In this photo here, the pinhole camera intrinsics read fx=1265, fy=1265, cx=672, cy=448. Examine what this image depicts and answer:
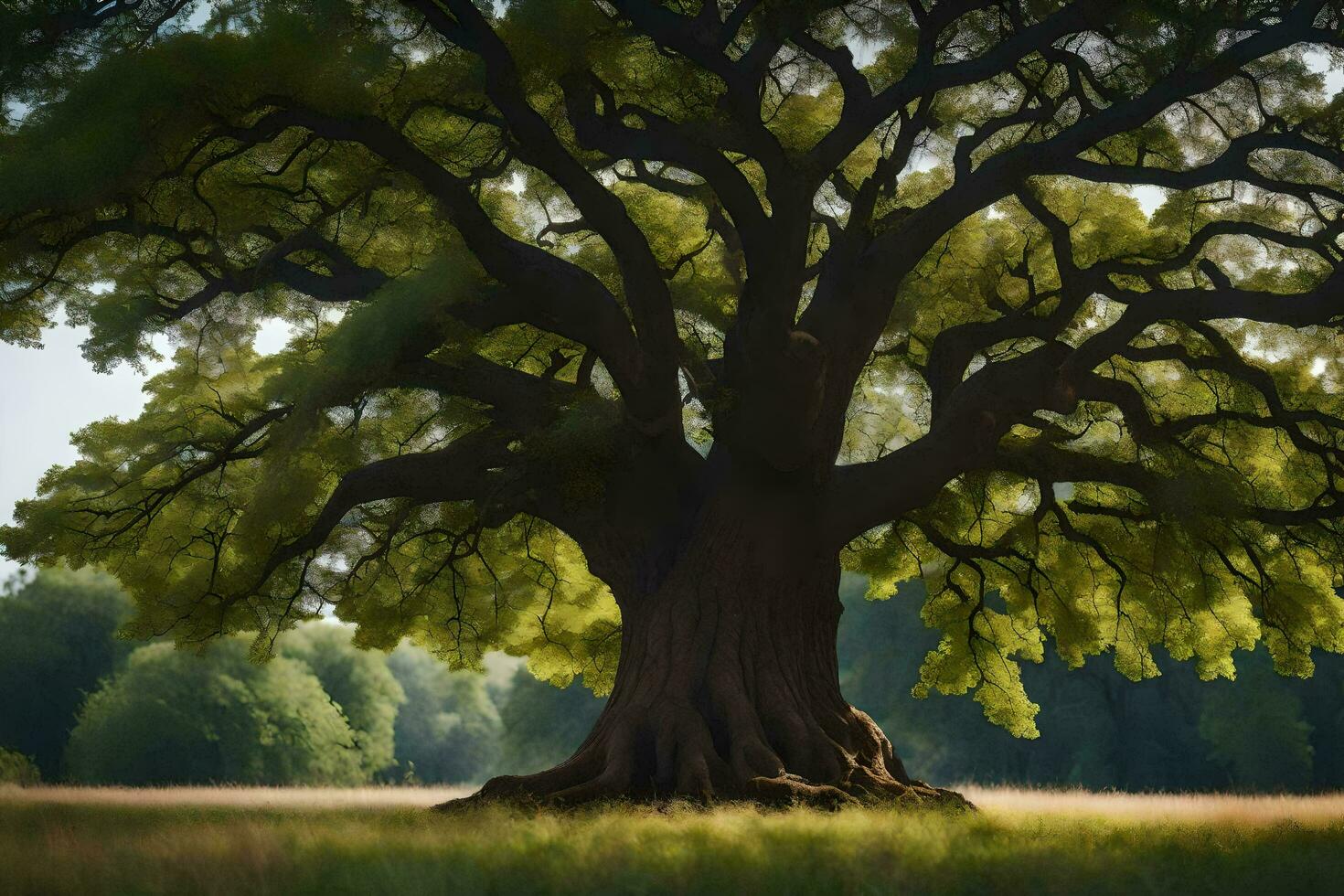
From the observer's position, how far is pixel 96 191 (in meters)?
9.58

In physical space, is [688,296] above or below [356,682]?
above

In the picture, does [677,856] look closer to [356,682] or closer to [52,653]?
[52,653]

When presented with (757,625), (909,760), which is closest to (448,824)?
(757,625)

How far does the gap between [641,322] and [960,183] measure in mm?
3298

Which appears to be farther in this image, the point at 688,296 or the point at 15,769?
the point at 15,769

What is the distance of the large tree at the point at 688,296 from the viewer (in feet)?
34.8

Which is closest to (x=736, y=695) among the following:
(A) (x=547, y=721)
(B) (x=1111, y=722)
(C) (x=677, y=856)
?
(C) (x=677, y=856)

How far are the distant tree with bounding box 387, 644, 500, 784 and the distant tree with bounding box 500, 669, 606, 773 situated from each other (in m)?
17.5

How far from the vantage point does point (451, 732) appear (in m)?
78.8

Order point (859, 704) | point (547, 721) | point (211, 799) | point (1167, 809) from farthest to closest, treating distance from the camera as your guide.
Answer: point (547, 721) < point (859, 704) < point (211, 799) < point (1167, 809)

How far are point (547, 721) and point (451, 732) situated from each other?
90.2 ft

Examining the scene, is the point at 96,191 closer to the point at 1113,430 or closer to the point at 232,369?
the point at 232,369

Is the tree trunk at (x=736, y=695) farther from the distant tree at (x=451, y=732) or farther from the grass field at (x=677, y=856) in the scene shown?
the distant tree at (x=451, y=732)

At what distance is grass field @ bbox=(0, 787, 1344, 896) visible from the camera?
7086 mm
